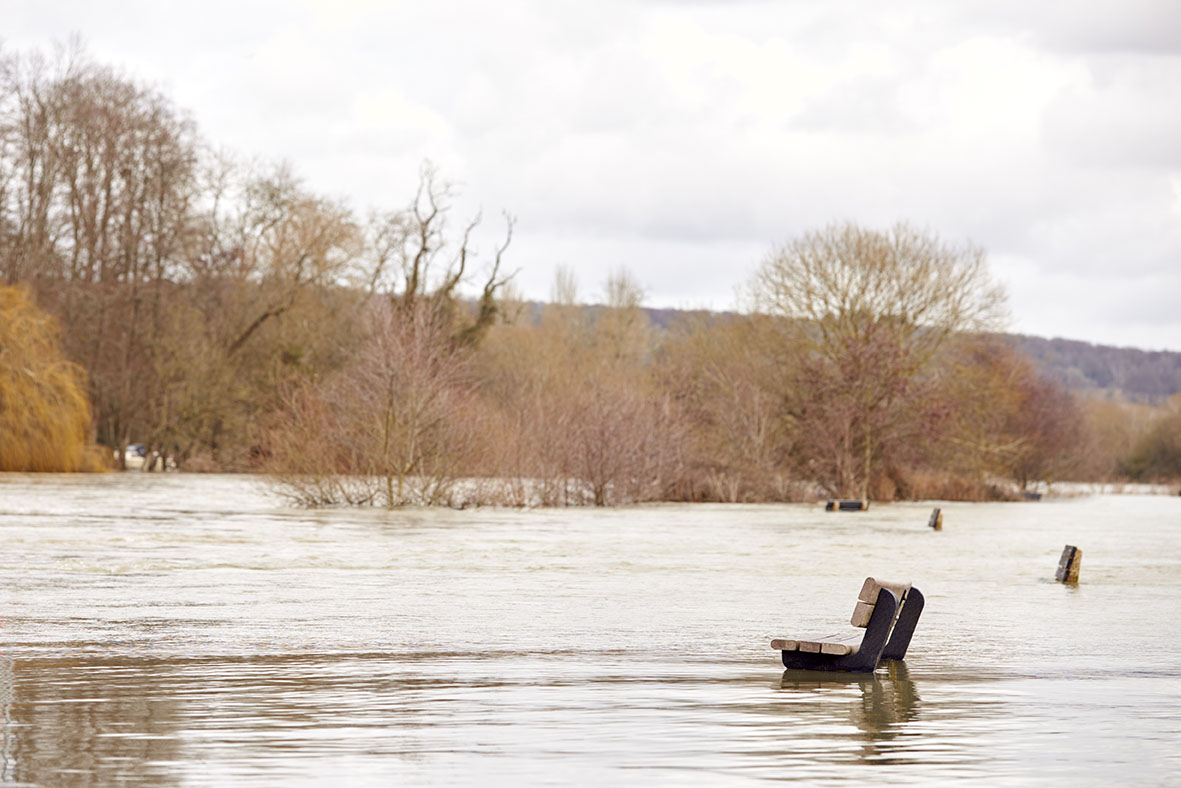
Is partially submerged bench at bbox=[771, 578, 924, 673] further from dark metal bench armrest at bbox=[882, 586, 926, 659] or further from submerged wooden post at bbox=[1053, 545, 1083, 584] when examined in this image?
submerged wooden post at bbox=[1053, 545, 1083, 584]

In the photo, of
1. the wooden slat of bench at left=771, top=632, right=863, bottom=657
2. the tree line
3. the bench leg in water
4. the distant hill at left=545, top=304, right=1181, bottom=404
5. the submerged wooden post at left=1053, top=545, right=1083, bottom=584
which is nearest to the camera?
the wooden slat of bench at left=771, top=632, right=863, bottom=657

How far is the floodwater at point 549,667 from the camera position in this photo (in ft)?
25.6

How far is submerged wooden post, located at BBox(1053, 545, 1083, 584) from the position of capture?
2056cm

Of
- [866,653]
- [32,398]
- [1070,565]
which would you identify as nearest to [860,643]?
[866,653]

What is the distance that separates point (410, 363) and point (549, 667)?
82.6 ft

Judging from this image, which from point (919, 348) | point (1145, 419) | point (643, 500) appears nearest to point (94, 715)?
point (643, 500)

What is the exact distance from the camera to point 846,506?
46.1 m

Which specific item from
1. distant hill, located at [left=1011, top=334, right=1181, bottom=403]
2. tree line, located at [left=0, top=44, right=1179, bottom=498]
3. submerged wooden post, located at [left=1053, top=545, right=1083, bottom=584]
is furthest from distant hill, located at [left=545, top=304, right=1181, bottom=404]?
submerged wooden post, located at [left=1053, top=545, right=1083, bottom=584]

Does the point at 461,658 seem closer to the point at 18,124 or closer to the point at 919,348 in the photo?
the point at 919,348

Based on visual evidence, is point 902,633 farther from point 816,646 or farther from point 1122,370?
point 1122,370

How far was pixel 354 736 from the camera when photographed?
27.6 ft

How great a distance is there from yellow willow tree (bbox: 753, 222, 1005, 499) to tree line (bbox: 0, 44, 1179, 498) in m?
0.09

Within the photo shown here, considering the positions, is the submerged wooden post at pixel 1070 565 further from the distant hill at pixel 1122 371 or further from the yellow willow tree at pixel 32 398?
the distant hill at pixel 1122 371

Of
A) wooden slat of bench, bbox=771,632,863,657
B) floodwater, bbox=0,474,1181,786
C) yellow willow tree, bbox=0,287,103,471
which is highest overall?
yellow willow tree, bbox=0,287,103,471
